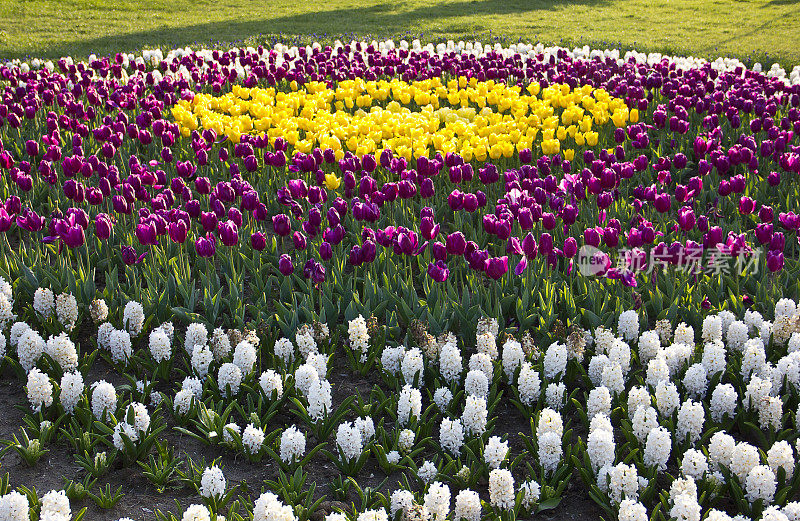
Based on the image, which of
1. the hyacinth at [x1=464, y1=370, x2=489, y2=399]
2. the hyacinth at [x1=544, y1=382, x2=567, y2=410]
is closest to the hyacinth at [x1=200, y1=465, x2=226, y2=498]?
the hyacinth at [x1=464, y1=370, x2=489, y2=399]

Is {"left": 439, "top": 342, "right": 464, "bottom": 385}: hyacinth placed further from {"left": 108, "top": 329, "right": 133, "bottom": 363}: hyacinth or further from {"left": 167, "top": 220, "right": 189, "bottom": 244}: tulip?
{"left": 167, "top": 220, "right": 189, "bottom": 244}: tulip

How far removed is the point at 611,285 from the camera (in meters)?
5.38

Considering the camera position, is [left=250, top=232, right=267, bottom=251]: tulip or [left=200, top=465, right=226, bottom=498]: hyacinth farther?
[left=250, top=232, right=267, bottom=251]: tulip

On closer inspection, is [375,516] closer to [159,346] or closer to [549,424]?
[549,424]

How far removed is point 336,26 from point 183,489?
55.2 ft

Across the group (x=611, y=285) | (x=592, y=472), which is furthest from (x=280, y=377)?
(x=611, y=285)

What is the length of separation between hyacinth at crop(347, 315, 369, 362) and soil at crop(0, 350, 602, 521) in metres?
0.60

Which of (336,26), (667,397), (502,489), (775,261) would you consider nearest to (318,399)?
(502,489)

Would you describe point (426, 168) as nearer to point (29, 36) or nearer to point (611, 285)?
point (611, 285)

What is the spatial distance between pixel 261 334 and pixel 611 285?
2345 mm

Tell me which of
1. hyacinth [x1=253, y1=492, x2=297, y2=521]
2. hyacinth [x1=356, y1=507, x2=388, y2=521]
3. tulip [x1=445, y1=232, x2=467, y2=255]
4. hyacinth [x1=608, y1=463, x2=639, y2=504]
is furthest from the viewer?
tulip [x1=445, y1=232, x2=467, y2=255]

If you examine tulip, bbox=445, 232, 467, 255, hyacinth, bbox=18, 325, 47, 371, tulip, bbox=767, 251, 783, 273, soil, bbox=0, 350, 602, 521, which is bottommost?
soil, bbox=0, 350, 602, 521

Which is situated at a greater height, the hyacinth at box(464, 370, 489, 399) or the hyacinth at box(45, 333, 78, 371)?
the hyacinth at box(45, 333, 78, 371)

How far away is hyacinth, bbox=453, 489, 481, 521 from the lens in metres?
3.39
